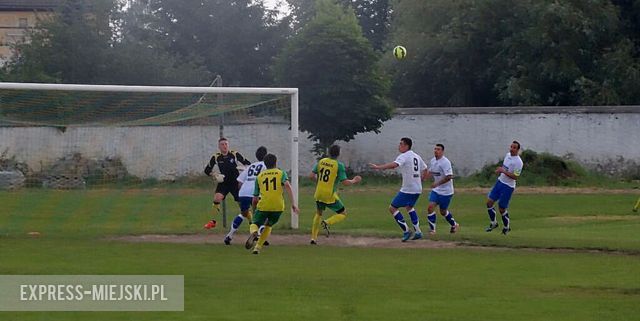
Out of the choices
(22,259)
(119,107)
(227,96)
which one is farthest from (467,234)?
(22,259)

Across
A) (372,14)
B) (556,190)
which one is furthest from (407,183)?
(372,14)

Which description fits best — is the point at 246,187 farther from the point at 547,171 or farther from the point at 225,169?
the point at 547,171

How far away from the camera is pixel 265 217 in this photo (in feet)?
59.2

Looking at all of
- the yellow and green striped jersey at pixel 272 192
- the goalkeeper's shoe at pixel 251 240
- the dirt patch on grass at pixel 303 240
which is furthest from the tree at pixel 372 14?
the yellow and green striped jersey at pixel 272 192

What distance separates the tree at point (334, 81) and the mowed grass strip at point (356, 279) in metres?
22.1

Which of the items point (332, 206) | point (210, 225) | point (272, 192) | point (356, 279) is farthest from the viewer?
point (210, 225)

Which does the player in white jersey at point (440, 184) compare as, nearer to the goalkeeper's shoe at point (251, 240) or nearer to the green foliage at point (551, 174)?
the goalkeeper's shoe at point (251, 240)

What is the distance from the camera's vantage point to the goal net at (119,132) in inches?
871

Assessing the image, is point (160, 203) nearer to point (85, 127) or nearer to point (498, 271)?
point (85, 127)

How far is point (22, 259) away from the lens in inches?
671

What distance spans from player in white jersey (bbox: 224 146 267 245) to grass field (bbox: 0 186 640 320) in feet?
2.72

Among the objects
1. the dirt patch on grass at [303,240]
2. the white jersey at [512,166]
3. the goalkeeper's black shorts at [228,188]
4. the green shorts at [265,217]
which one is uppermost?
the white jersey at [512,166]

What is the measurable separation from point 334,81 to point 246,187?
72.4 ft

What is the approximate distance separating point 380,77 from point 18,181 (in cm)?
2273
